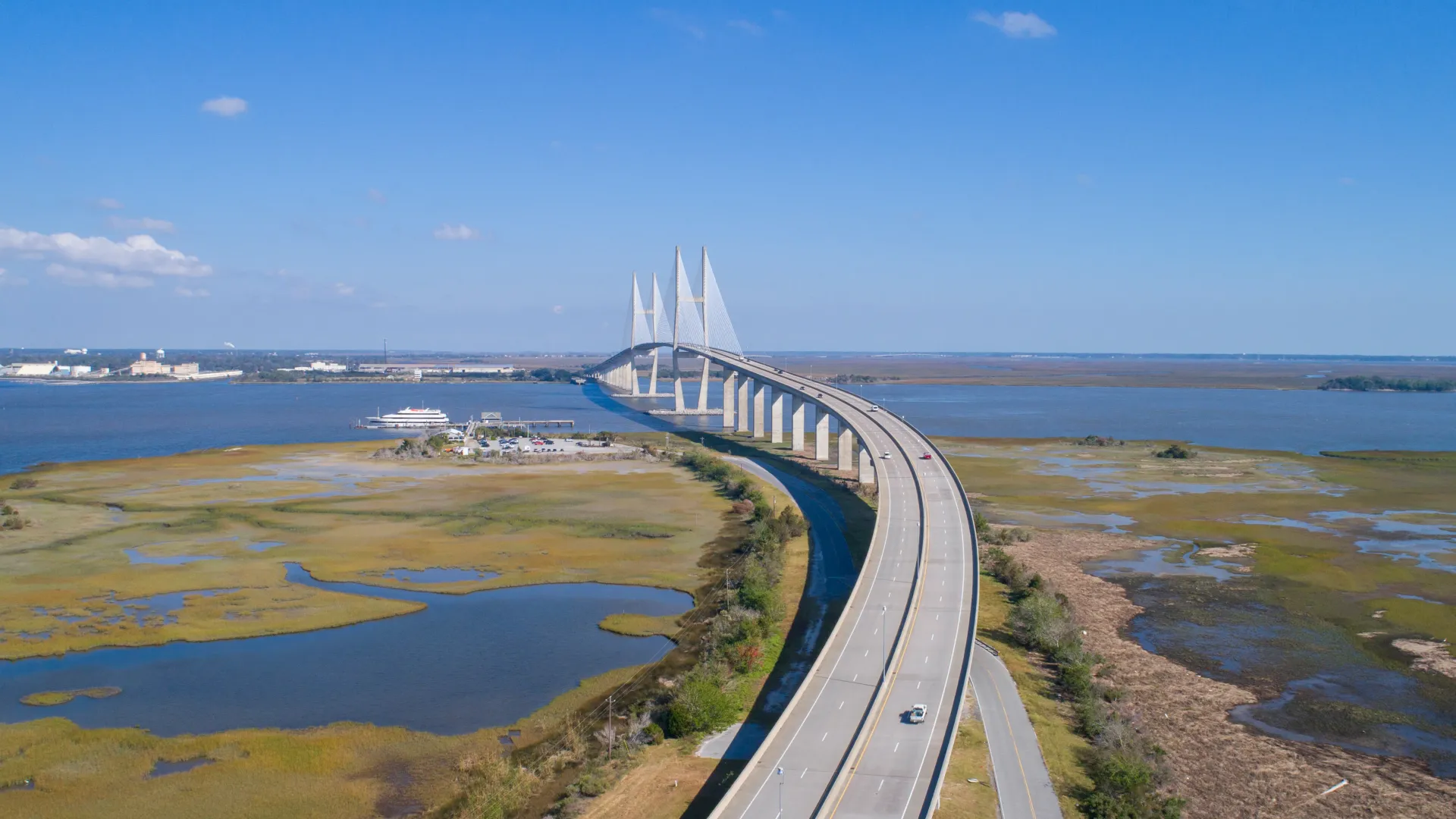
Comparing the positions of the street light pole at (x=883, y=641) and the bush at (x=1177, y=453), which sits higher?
the bush at (x=1177, y=453)

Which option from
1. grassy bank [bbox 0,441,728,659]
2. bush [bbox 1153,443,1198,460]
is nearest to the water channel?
grassy bank [bbox 0,441,728,659]

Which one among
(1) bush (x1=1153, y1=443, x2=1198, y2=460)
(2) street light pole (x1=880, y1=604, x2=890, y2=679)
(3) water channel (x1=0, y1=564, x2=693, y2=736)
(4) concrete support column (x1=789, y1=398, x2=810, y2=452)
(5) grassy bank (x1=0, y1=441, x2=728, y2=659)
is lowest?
(3) water channel (x1=0, y1=564, x2=693, y2=736)

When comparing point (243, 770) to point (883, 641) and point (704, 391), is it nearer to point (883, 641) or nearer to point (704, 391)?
point (883, 641)

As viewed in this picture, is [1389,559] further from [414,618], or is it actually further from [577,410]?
[577,410]

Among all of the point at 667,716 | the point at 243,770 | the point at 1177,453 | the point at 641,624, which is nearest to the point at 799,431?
the point at 1177,453

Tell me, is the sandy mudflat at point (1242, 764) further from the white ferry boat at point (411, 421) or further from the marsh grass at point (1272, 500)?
the white ferry boat at point (411, 421)

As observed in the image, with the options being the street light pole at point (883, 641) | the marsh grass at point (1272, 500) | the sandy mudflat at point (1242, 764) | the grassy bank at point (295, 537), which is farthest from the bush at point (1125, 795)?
the grassy bank at point (295, 537)

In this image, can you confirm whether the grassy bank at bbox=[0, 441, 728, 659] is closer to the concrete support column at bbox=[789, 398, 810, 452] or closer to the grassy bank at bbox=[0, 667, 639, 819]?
the grassy bank at bbox=[0, 667, 639, 819]
